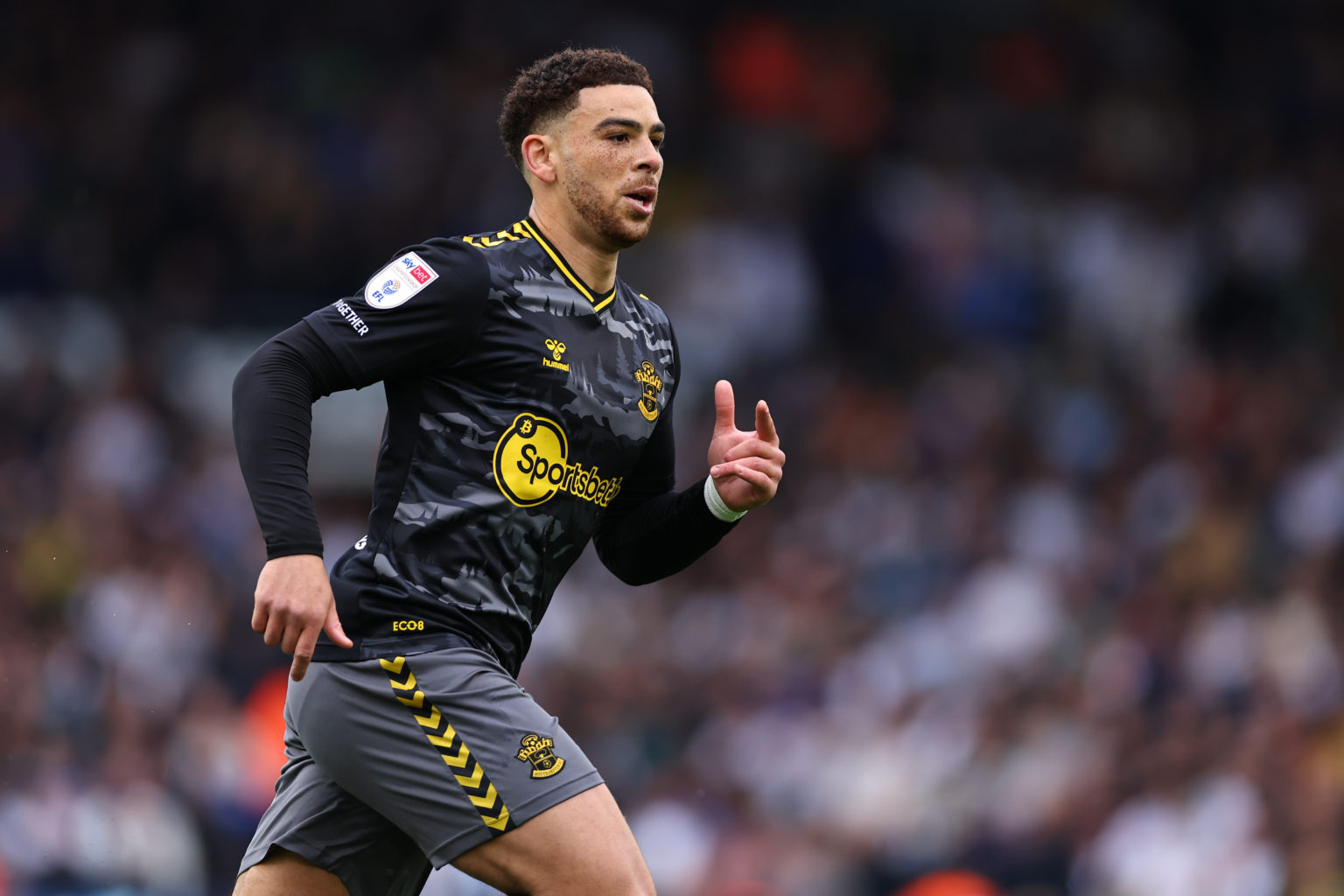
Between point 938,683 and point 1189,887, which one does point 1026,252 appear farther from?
point 1189,887

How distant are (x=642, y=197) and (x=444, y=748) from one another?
148cm

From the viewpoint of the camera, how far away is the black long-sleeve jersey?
12.7ft

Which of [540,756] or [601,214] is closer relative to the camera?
[540,756]

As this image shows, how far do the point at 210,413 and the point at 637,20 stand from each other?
5.02 metres

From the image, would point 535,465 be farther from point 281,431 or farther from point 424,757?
point 424,757

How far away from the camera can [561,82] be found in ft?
14.6

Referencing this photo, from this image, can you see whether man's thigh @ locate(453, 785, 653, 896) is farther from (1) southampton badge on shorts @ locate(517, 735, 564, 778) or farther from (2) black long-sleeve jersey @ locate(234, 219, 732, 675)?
(2) black long-sleeve jersey @ locate(234, 219, 732, 675)

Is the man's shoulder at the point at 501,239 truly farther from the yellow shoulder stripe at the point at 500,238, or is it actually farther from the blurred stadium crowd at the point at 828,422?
the blurred stadium crowd at the point at 828,422

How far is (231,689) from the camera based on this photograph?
982cm

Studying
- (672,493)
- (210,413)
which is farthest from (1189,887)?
(210,413)

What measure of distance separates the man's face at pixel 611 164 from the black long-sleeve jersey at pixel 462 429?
0.15 meters

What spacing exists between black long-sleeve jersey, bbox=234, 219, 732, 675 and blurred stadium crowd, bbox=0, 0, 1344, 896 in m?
5.01

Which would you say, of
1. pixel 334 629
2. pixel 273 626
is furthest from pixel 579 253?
pixel 273 626

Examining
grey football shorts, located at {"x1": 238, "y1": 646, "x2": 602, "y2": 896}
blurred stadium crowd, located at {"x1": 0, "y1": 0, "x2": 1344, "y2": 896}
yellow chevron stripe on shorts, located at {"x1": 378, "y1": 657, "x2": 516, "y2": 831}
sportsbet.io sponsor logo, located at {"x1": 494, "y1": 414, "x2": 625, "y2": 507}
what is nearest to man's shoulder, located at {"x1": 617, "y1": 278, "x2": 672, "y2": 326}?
sportsbet.io sponsor logo, located at {"x1": 494, "y1": 414, "x2": 625, "y2": 507}
